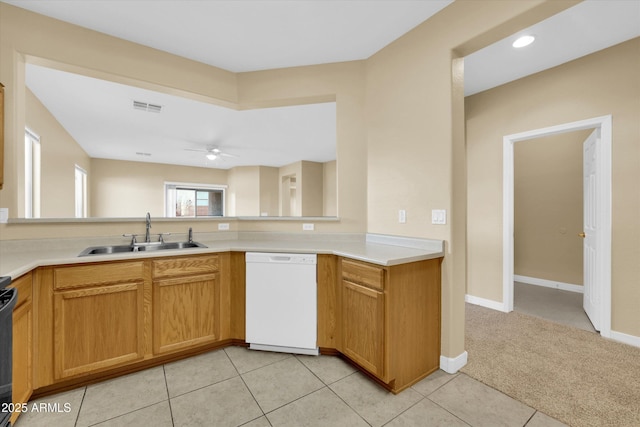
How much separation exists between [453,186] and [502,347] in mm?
1512

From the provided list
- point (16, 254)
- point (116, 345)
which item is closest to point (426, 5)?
point (116, 345)

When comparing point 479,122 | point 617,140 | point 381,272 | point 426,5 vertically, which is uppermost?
point 426,5

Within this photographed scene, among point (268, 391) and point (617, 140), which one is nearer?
point (268, 391)

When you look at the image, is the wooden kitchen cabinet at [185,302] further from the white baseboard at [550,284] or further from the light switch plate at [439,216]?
the white baseboard at [550,284]

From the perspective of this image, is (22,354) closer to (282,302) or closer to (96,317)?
(96,317)

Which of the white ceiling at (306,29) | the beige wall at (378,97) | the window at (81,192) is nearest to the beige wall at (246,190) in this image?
the window at (81,192)

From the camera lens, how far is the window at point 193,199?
7543 millimetres

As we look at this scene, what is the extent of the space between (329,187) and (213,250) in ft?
18.7

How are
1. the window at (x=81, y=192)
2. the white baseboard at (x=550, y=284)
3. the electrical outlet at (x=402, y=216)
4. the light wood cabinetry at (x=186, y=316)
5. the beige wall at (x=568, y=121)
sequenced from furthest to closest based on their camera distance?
the window at (x=81, y=192) → the white baseboard at (x=550, y=284) → the beige wall at (x=568, y=121) → the electrical outlet at (x=402, y=216) → the light wood cabinetry at (x=186, y=316)

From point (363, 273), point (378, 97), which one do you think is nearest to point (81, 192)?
point (378, 97)

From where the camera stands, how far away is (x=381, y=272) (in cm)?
176

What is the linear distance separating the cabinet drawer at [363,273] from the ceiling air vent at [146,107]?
3.36 metres

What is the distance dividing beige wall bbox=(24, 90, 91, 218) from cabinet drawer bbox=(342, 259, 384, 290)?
4.06 meters

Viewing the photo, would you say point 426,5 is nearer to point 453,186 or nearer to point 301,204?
point 453,186
